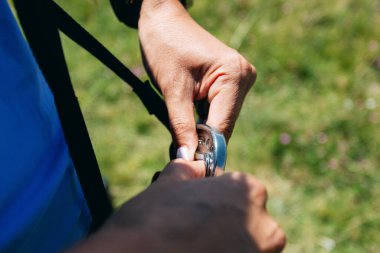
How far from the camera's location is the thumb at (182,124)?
3.27ft

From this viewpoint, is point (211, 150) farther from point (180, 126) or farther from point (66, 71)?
point (66, 71)

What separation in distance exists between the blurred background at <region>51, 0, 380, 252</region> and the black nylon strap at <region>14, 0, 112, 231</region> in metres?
1.34

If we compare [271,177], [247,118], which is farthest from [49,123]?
[247,118]

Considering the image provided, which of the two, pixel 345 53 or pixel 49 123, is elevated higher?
pixel 49 123

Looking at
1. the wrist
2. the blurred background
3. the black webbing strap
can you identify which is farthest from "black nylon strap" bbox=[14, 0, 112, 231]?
the blurred background

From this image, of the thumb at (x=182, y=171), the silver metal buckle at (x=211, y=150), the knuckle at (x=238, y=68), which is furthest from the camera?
the knuckle at (x=238, y=68)

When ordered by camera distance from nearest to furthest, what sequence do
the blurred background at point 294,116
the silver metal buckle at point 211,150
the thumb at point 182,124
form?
the silver metal buckle at point 211,150
the thumb at point 182,124
the blurred background at point 294,116

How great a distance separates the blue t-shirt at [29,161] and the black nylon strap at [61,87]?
0.05m

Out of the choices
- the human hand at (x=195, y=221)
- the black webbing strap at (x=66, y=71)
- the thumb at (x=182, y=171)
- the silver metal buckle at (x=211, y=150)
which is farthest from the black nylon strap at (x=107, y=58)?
the human hand at (x=195, y=221)

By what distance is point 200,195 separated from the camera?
0.67 m

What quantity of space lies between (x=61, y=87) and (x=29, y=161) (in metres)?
0.13

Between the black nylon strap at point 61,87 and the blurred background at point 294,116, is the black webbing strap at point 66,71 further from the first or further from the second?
the blurred background at point 294,116

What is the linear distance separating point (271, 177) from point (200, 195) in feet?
5.47

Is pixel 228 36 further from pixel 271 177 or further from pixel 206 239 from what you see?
pixel 206 239
